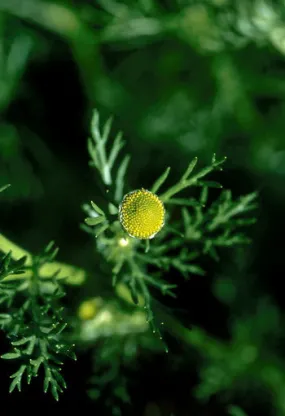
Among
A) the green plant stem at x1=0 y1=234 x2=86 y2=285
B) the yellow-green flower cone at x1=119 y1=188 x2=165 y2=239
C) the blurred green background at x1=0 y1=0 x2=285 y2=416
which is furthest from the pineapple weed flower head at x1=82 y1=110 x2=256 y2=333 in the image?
the blurred green background at x1=0 y1=0 x2=285 y2=416

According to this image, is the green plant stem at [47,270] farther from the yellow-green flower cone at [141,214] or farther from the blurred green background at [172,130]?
the blurred green background at [172,130]

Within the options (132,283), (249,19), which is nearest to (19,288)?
(132,283)

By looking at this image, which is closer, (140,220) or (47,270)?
(140,220)

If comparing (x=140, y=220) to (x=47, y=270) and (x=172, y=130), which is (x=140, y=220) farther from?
(x=172, y=130)

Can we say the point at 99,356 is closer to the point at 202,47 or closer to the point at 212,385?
the point at 212,385

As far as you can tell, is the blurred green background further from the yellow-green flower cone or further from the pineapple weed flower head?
the yellow-green flower cone

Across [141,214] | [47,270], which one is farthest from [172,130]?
[141,214]
